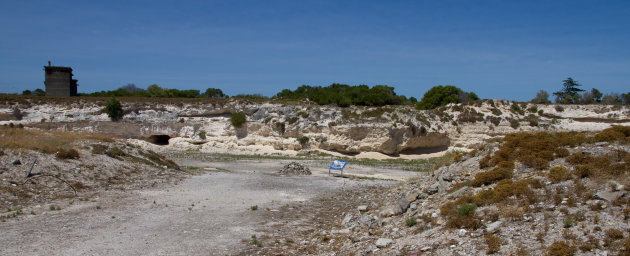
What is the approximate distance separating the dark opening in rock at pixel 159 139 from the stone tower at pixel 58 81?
1465 centimetres

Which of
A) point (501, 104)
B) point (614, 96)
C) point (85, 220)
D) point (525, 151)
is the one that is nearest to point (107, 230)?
point (85, 220)

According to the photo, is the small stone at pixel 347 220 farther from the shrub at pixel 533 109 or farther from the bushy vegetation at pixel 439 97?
the bushy vegetation at pixel 439 97

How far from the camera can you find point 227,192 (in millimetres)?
18719

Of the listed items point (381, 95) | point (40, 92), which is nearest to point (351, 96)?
point (381, 95)

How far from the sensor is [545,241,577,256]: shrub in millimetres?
7363

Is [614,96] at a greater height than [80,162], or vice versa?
[614,96]

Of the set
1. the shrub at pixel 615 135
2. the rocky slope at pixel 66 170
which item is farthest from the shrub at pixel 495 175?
the rocky slope at pixel 66 170

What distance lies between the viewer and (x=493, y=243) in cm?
818

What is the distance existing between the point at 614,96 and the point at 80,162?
222 ft

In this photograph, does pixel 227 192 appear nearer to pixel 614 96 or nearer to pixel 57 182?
pixel 57 182

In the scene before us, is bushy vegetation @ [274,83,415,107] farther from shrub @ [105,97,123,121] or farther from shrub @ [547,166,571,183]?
shrub @ [547,166,571,183]

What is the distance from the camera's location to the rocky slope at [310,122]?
143 feet

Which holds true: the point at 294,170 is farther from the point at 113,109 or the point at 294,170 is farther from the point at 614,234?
the point at 113,109

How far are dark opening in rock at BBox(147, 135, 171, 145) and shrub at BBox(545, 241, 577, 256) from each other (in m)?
48.6
